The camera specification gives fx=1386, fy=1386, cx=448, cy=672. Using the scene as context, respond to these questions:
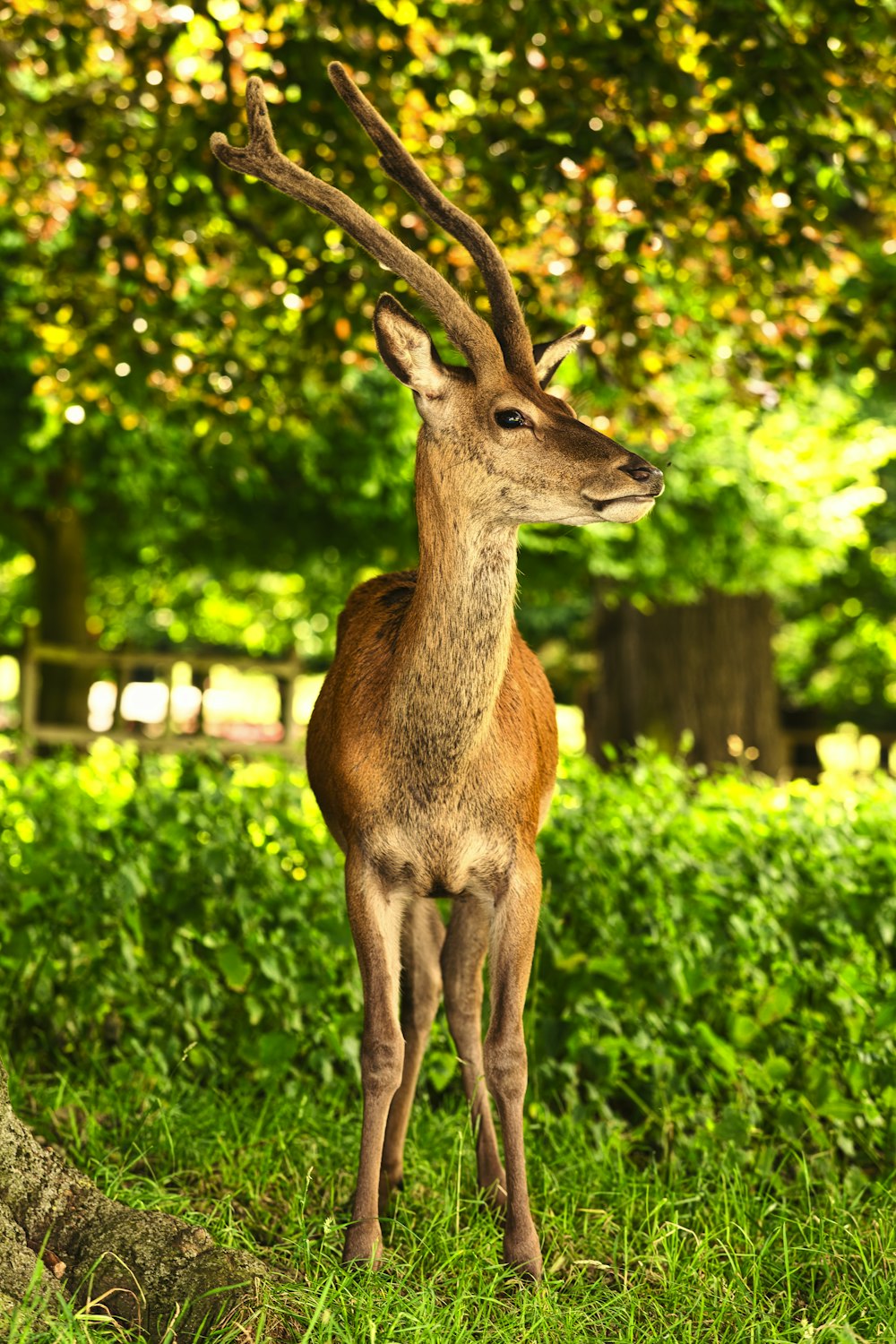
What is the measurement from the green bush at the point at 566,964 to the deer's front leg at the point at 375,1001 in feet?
4.17

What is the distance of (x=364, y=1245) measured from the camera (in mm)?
3402

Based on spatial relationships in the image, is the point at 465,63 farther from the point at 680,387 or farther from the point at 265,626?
the point at 265,626

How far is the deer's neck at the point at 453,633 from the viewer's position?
11.2 feet

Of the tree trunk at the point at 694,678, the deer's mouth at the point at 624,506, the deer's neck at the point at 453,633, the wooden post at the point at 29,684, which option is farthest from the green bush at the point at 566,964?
the wooden post at the point at 29,684

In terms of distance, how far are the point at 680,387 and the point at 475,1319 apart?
10.4 meters

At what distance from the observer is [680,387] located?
1254 cm

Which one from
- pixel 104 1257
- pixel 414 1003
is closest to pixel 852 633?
pixel 414 1003

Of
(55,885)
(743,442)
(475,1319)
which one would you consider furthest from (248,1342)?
(743,442)

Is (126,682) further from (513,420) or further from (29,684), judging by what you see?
(513,420)

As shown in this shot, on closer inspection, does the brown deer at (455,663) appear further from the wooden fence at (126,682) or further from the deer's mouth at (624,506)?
the wooden fence at (126,682)

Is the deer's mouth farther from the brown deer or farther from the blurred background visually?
the blurred background

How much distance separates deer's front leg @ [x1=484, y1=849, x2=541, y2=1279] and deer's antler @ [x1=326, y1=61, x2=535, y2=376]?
131 cm

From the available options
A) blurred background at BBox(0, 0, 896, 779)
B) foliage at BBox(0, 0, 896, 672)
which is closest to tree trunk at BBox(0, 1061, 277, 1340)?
blurred background at BBox(0, 0, 896, 779)

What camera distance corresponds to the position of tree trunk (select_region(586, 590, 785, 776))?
571 inches
